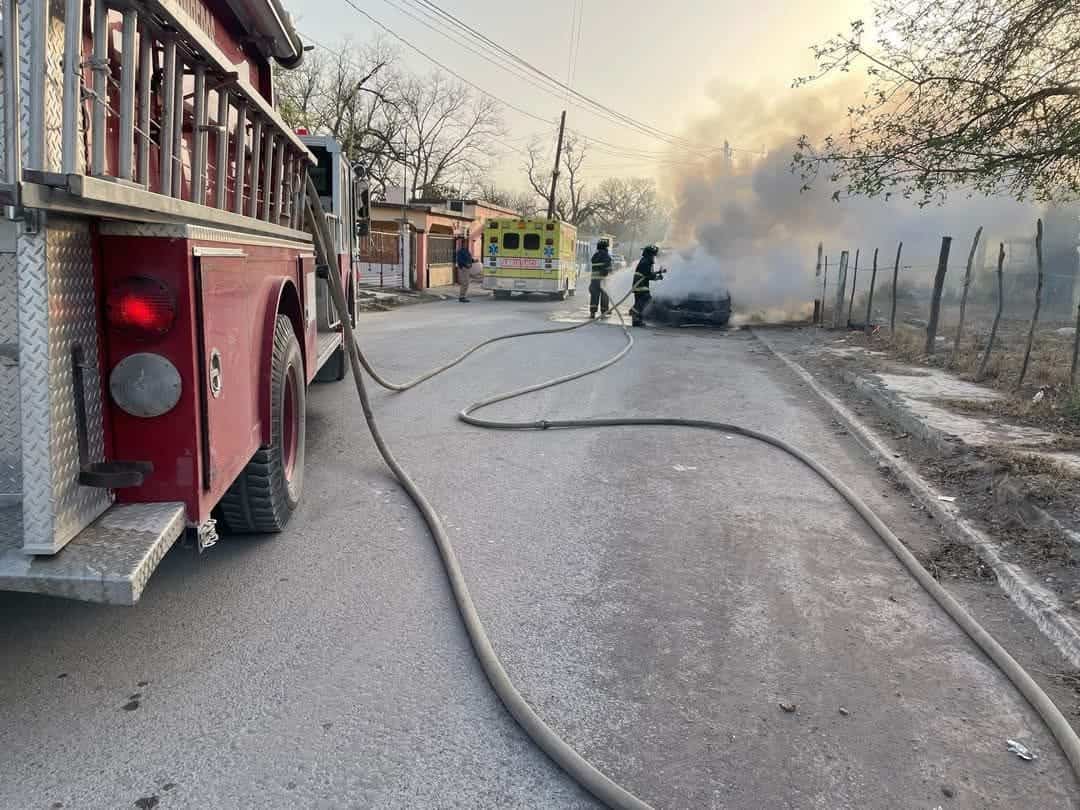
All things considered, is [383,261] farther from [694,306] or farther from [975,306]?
[975,306]

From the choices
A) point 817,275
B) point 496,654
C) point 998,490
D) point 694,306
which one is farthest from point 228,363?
point 817,275

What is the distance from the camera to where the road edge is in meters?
3.45

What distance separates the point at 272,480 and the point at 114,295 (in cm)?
167

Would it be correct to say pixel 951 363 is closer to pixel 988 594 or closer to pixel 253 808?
pixel 988 594

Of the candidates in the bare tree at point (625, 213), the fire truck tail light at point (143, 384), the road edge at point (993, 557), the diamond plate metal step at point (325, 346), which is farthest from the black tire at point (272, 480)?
the bare tree at point (625, 213)

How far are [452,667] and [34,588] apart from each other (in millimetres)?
1462

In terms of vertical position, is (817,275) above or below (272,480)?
above

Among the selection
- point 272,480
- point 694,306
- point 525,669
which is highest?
point 694,306

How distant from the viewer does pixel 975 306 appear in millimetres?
21828

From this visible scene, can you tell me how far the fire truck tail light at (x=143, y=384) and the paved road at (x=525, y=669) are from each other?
1044 millimetres

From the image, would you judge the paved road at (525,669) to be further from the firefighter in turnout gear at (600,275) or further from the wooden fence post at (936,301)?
the firefighter in turnout gear at (600,275)

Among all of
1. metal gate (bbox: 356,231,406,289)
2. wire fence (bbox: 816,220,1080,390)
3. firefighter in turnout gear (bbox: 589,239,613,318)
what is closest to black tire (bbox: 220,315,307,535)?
wire fence (bbox: 816,220,1080,390)

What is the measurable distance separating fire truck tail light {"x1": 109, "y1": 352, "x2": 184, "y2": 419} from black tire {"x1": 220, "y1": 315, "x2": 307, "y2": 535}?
3.95 ft

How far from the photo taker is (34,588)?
2.38 metres
